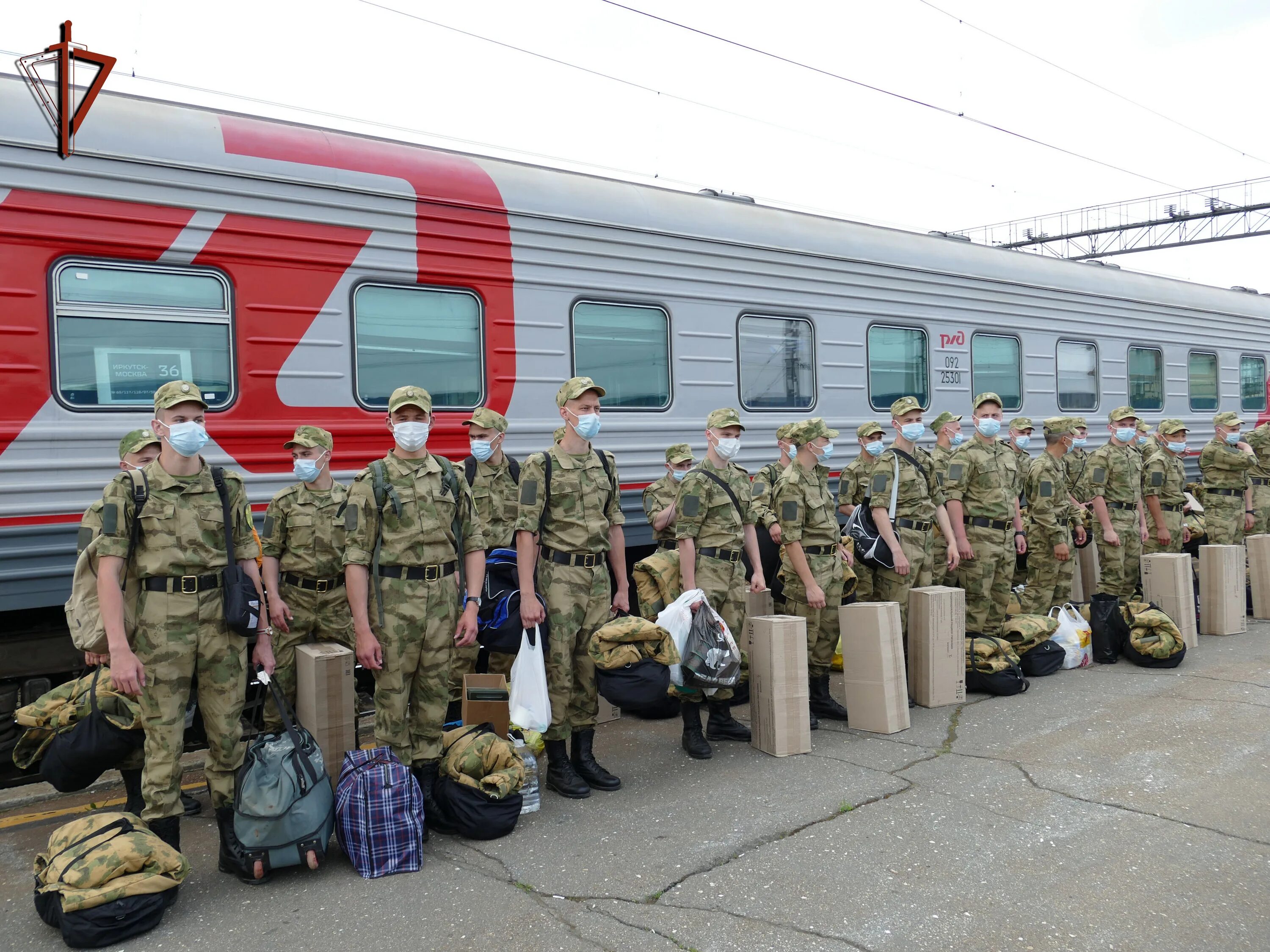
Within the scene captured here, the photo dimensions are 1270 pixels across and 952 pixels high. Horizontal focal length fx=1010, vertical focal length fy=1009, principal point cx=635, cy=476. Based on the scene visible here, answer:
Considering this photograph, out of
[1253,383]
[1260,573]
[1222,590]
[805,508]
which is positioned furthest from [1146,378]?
[805,508]

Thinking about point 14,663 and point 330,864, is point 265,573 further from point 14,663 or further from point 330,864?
point 330,864

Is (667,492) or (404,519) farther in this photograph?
(667,492)

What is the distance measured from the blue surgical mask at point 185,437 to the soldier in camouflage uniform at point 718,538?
7.88 ft

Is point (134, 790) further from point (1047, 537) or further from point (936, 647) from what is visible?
point (1047, 537)

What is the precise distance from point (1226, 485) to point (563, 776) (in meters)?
7.58

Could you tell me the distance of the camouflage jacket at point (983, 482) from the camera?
22.9 ft

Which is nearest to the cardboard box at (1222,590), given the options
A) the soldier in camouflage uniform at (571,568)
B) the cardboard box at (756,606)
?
the cardboard box at (756,606)

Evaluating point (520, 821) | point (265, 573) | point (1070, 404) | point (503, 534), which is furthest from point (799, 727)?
point (1070, 404)

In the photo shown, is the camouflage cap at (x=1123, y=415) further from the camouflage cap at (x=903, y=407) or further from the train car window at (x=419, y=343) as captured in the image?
the train car window at (x=419, y=343)

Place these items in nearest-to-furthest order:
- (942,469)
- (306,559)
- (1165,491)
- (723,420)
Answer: (306,559) < (723,420) < (942,469) < (1165,491)

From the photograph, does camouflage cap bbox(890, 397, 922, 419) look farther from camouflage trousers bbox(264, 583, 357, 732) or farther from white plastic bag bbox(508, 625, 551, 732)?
camouflage trousers bbox(264, 583, 357, 732)

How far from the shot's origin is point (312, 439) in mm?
4965

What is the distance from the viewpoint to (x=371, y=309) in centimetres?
557

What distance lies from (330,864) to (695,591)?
6.89 ft
